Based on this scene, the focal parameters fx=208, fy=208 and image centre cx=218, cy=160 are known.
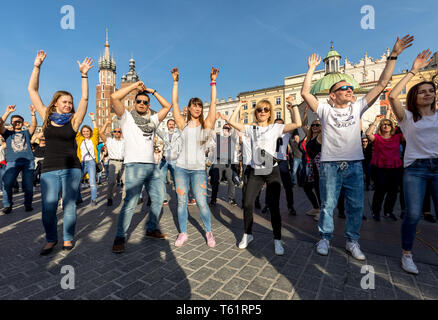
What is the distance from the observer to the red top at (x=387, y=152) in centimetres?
471

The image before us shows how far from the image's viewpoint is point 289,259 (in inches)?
110

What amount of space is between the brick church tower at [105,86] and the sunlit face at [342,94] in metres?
87.7

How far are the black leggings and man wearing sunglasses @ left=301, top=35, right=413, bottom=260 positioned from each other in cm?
64

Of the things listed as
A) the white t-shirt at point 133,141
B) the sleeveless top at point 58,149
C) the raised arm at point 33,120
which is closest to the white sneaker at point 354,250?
the white t-shirt at point 133,141

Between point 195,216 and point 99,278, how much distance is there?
9.24ft

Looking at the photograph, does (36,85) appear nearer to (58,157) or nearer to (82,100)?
(82,100)

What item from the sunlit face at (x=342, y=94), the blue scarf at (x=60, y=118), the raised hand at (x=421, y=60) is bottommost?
the blue scarf at (x=60, y=118)

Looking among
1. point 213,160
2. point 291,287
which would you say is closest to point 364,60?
point 213,160

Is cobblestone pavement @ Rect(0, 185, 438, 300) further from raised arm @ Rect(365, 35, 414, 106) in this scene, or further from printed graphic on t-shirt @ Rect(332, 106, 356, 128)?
→ raised arm @ Rect(365, 35, 414, 106)

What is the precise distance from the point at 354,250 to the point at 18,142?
773cm

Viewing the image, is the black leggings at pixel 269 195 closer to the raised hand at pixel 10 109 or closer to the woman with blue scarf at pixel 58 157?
the woman with blue scarf at pixel 58 157

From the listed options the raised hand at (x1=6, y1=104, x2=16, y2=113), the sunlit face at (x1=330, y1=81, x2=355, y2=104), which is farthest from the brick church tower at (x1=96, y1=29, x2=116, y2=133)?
the sunlit face at (x1=330, y1=81, x2=355, y2=104)

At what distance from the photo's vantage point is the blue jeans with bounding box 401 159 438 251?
2537mm

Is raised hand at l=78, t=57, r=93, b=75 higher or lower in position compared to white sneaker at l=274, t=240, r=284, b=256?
higher
